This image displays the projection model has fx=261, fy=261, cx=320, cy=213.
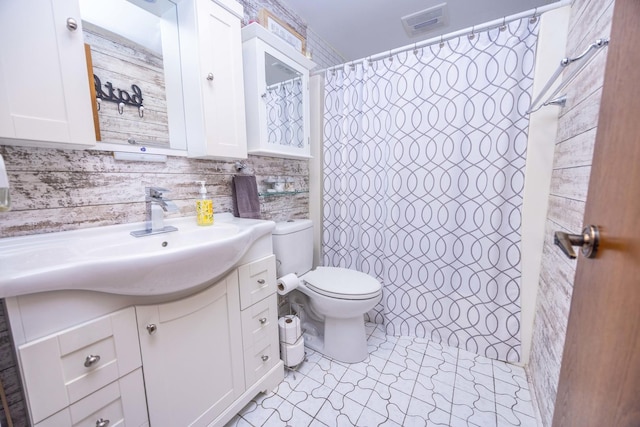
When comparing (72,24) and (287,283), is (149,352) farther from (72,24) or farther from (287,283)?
(72,24)

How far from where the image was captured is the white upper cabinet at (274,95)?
4.49ft

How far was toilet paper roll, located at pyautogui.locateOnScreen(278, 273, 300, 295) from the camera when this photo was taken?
1.39 meters

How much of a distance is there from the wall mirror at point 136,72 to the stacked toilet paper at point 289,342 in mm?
1022

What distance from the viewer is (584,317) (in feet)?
1.63

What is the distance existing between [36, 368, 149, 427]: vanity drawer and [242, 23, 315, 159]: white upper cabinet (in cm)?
109

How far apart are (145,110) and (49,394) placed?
3.31 feet

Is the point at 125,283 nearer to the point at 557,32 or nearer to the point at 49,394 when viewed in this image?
the point at 49,394

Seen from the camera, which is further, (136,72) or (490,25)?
(490,25)

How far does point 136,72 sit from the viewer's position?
1.08m

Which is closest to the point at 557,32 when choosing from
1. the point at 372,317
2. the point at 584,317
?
the point at 584,317

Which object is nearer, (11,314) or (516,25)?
(11,314)

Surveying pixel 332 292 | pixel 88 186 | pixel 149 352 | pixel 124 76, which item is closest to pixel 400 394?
pixel 332 292

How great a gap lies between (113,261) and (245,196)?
844mm

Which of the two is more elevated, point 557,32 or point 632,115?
point 557,32
